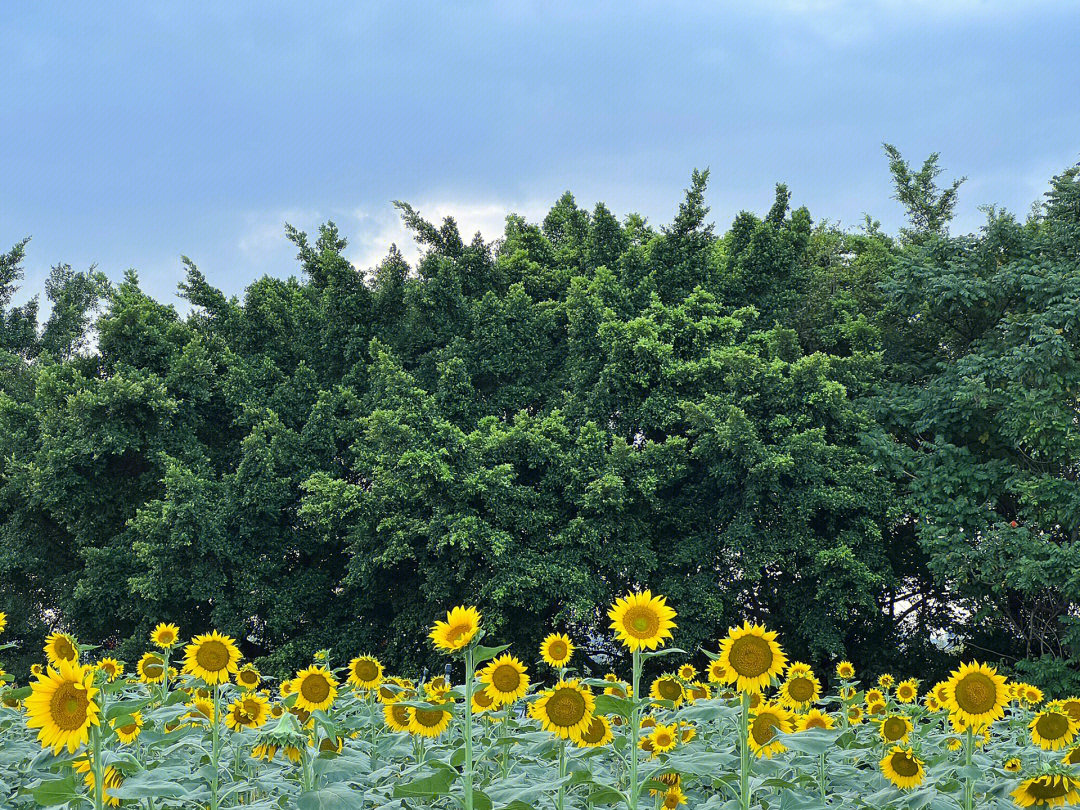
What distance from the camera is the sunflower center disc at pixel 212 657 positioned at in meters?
2.97

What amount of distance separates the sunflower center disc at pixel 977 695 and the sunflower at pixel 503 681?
1.30m

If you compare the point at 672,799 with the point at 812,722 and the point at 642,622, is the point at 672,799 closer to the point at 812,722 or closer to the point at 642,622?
the point at 642,622

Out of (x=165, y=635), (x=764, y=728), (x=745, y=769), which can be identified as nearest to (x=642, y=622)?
(x=745, y=769)

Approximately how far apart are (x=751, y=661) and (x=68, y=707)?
5.45 feet

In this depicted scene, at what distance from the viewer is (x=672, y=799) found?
2.57 metres

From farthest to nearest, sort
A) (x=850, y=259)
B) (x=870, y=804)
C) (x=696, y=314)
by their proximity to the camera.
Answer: (x=850, y=259)
(x=696, y=314)
(x=870, y=804)

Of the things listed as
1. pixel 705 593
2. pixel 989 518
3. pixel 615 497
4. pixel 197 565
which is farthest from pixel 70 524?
pixel 989 518

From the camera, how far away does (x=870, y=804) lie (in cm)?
243

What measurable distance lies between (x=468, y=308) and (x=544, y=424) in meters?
3.12

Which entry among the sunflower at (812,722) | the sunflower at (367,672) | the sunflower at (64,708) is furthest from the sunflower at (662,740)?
the sunflower at (64,708)

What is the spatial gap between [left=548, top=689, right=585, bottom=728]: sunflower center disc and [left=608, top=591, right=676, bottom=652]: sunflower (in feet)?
0.64

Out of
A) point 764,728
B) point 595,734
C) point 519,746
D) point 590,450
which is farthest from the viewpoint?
point 590,450

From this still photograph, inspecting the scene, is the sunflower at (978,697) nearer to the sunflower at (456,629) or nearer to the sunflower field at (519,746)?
the sunflower field at (519,746)

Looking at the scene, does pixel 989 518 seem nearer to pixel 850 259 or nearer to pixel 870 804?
pixel 850 259
